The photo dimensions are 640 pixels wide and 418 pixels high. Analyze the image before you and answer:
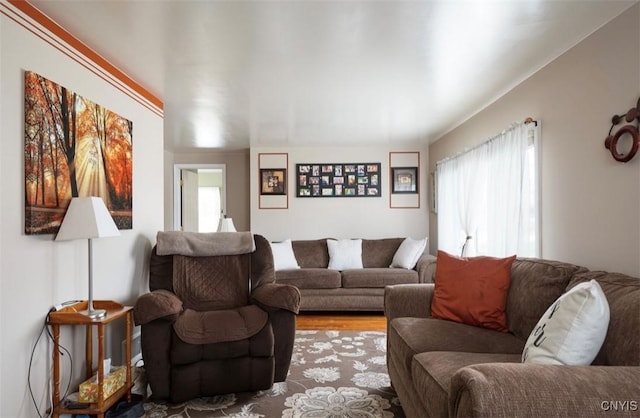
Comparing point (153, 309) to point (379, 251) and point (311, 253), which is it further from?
point (379, 251)

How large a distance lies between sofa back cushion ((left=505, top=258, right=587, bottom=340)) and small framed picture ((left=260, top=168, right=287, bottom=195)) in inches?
159

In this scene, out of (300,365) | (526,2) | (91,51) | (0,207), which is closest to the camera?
(0,207)

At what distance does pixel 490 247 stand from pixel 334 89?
6.91 feet

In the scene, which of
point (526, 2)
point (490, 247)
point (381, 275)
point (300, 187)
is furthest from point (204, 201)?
point (526, 2)

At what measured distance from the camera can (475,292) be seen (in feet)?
7.04

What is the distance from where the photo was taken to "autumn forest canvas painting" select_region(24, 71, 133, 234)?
1.81 metres

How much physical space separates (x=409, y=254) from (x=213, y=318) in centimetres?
304

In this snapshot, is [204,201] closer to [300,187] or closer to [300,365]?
[300,187]

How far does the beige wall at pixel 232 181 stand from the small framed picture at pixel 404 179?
99.7 inches

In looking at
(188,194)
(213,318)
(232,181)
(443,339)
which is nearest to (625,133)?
(443,339)

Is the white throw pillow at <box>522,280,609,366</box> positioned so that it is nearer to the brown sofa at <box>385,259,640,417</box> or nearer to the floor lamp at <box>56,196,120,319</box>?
the brown sofa at <box>385,259,640,417</box>

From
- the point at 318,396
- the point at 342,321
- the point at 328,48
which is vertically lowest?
the point at 342,321

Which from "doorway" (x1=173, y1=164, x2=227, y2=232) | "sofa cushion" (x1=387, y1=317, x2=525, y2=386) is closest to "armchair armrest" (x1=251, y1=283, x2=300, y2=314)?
"sofa cushion" (x1=387, y1=317, x2=525, y2=386)

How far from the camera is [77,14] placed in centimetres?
192
